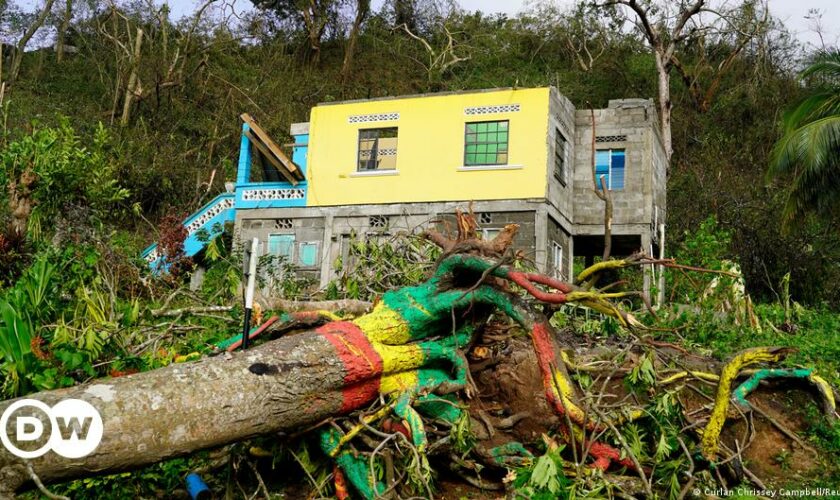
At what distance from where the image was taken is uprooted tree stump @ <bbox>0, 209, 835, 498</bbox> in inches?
233

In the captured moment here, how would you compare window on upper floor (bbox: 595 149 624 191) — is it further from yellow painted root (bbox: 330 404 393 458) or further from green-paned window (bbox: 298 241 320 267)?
yellow painted root (bbox: 330 404 393 458)

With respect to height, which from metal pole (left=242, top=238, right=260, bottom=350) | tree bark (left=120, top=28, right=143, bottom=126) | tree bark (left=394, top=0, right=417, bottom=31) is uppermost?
tree bark (left=394, top=0, right=417, bottom=31)

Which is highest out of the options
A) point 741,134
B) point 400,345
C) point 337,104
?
point 741,134

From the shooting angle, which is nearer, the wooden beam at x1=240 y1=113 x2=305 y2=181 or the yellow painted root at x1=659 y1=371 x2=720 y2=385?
the yellow painted root at x1=659 y1=371 x2=720 y2=385

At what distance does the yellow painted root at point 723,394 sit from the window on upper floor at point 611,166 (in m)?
12.0

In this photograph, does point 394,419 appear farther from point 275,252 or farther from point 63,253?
point 275,252

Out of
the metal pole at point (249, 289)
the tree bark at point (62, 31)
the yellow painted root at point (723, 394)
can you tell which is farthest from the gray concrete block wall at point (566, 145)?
the tree bark at point (62, 31)

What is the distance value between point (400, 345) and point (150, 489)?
2.47 meters

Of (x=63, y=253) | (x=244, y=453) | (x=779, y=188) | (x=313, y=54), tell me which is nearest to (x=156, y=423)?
(x=244, y=453)

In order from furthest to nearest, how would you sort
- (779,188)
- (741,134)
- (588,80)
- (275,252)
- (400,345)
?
1. (588,80)
2. (741,134)
3. (779,188)
4. (275,252)
5. (400,345)

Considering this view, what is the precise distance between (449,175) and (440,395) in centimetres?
1157

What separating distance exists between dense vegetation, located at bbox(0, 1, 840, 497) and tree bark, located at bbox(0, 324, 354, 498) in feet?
2.55

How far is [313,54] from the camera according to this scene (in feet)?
119

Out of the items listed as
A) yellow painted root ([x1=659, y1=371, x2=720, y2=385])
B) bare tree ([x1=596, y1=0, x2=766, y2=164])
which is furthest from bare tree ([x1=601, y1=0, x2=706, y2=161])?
yellow painted root ([x1=659, y1=371, x2=720, y2=385])
